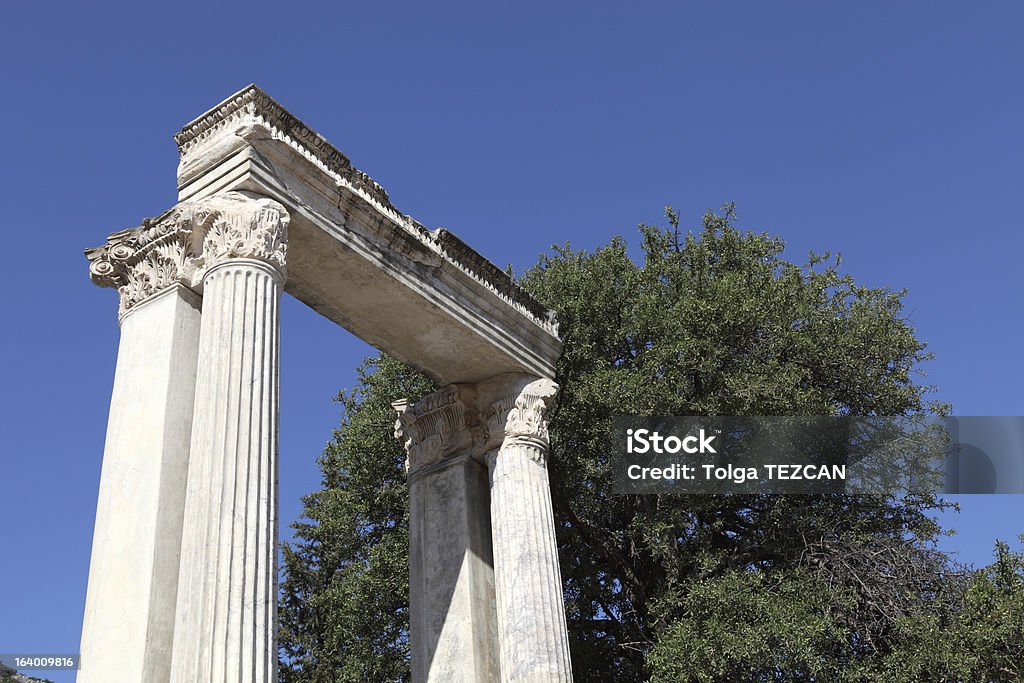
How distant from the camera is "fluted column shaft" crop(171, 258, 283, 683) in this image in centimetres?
822

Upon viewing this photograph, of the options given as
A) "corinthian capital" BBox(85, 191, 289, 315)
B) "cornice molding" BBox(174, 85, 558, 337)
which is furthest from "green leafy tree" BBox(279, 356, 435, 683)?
"corinthian capital" BBox(85, 191, 289, 315)

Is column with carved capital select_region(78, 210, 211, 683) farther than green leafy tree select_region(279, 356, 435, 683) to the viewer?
No

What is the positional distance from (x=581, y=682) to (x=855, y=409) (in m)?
6.58

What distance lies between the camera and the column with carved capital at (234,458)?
824 centimetres

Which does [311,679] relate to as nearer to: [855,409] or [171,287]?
[855,409]

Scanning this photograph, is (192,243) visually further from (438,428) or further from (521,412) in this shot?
(521,412)

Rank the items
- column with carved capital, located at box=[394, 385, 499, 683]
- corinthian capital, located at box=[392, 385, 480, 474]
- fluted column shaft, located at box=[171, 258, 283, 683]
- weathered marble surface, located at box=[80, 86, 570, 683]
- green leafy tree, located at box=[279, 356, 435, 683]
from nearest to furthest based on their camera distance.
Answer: fluted column shaft, located at box=[171, 258, 283, 683] < weathered marble surface, located at box=[80, 86, 570, 683] < column with carved capital, located at box=[394, 385, 499, 683] < corinthian capital, located at box=[392, 385, 480, 474] < green leafy tree, located at box=[279, 356, 435, 683]

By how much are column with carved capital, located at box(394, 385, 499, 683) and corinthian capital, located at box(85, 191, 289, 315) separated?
427 cm

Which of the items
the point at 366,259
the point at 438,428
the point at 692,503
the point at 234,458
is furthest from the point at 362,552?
the point at 234,458

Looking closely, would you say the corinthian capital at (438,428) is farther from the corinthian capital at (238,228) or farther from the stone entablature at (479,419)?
the corinthian capital at (238,228)

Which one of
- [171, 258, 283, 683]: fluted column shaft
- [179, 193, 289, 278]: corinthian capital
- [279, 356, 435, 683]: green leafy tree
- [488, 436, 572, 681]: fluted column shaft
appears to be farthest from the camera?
[279, 356, 435, 683]: green leafy tree

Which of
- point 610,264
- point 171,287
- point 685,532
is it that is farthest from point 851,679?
point 171,287

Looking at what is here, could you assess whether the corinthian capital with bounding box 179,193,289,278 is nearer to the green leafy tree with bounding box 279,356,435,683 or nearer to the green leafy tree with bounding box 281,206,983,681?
the green leafy tree with bounding box 281,206,983,681

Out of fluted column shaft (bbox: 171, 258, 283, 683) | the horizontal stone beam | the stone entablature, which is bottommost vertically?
fluted column shaft (bbox: 171, 258, 283, 683)
